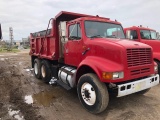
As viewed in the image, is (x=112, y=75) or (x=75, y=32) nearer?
(x=112, y=75)

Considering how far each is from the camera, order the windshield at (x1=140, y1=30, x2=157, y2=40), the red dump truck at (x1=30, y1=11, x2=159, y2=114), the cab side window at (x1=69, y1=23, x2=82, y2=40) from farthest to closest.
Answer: the windshield at (x1=140, y1=30, x2=157, y2=40)
the cab side window at (x1=69, y1=23, x2=82, y2=40)
the red dump truck at (x1=30, y1=11, x2=159, y2=114)

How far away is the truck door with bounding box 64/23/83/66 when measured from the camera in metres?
5.26

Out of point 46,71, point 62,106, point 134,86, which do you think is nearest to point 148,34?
point 134,86

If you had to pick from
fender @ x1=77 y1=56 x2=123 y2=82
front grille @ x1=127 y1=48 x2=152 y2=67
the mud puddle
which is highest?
front grille @ x1=127 y1=48 x2=152 y2=67

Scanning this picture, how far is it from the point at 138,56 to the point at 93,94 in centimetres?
148

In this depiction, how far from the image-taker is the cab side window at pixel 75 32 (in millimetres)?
5302

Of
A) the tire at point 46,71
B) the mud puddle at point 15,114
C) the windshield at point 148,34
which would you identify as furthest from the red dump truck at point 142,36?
the mud puddle at point 15,114

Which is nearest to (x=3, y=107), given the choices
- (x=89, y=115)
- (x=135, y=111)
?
(x=89, y=115)

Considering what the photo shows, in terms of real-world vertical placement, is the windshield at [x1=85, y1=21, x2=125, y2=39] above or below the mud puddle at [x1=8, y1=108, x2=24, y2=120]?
above

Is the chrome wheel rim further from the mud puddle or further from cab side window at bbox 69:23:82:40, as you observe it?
the mud puddle

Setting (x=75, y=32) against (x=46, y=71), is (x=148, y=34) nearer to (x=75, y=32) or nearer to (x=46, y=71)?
(x=75, y=32)

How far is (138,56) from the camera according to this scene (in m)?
4.39

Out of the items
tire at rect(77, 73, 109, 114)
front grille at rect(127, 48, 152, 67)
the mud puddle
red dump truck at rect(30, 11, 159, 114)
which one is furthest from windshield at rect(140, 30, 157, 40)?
the mud puddle

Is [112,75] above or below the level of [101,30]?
below
